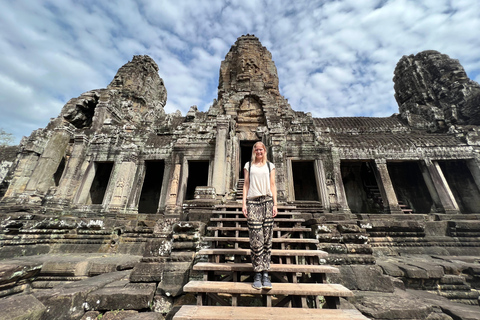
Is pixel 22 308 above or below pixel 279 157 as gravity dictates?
below

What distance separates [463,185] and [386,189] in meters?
5.58

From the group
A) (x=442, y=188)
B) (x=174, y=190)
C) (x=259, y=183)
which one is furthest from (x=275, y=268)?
(x=442, y=188)

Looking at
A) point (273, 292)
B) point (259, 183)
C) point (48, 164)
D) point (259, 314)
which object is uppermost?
point (48, 164)

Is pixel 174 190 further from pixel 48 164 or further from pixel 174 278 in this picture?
pixel 48 164

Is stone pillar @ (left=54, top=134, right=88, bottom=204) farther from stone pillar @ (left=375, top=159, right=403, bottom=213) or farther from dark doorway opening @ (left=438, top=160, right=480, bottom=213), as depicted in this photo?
dark doorway opening @ (left=438, top=160, right=480, bottom=213)

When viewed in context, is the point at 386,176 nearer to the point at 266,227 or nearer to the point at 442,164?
the point at 442,164

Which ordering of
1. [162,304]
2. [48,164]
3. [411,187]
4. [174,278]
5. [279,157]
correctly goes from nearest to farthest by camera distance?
1. [162,304]
2. [174,278]
3. [279,157]
4. [48,164]
5. [411,187]

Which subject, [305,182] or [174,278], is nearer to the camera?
[174,278]

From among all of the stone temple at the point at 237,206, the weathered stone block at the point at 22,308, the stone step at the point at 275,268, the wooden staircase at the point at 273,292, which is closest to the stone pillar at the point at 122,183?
the stone temple at the point at 237,206

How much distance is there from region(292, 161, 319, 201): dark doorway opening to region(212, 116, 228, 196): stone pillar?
21.2 ft

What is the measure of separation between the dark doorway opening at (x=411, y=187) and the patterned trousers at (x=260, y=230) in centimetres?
1387

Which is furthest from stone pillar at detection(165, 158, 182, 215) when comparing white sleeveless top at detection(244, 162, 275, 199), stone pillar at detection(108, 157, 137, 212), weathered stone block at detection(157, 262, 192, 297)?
white sleeveless top at detection(244, 162, 275, 199)

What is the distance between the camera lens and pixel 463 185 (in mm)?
10883

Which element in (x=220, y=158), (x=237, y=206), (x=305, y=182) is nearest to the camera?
(x=237, y=206)
